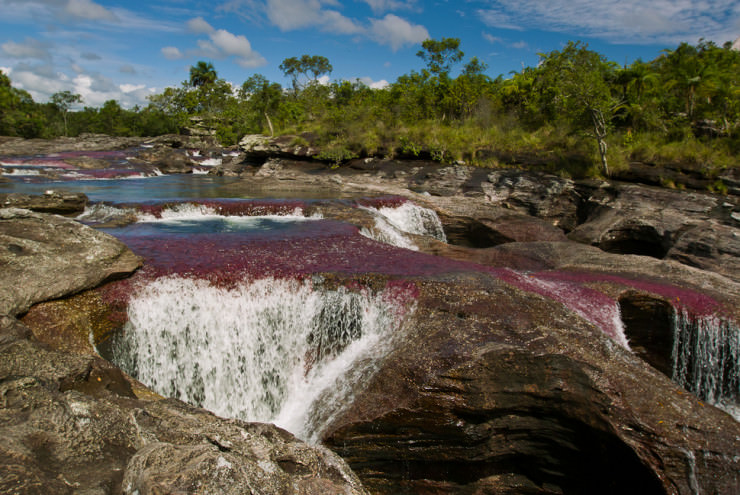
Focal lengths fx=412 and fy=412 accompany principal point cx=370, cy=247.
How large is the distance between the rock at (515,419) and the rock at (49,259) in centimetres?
474

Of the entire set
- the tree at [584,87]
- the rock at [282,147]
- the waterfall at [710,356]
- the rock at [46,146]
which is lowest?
the waterfall at [710,356]

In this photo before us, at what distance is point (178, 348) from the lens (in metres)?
6.80

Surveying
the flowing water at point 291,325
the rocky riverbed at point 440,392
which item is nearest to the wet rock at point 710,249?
the rocky riverbed at point 440,392

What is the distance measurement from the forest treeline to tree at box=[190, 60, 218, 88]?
38.9m

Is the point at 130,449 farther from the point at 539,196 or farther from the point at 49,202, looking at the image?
the point at 539,196

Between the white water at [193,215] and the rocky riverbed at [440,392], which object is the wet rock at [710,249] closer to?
the rocky riverbed at [440,392]

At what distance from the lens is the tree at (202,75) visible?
71.1 meters

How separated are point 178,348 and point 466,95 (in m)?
27.7

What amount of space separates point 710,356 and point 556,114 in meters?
20.1

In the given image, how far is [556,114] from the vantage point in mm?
24359

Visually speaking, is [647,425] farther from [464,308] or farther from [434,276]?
[434,276]

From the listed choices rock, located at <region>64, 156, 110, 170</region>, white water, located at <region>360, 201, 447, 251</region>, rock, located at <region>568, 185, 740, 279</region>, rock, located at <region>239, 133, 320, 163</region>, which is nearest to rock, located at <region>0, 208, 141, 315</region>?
white water, located at <region>360, 201, 447, 251</region>

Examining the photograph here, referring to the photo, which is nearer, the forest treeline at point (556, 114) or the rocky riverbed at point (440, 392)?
the rocky riverbed at point (440, 392)

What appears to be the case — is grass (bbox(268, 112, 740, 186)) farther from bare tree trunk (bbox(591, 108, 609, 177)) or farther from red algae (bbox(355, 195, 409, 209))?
red algae (bbox(355, 195, 409, 209))
